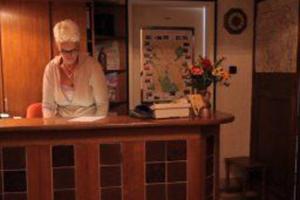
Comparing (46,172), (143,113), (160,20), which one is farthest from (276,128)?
(46,172)

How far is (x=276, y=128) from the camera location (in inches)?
143

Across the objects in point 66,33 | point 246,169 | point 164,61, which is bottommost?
point 246,169

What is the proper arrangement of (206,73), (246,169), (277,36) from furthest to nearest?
(246,169) < (277,36) < (206,73)

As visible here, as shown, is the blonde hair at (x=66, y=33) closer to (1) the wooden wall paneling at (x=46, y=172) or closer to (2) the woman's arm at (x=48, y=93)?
(2) the woman's arm at (x=48, y=93)

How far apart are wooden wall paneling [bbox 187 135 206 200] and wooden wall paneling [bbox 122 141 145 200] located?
0.32 meters

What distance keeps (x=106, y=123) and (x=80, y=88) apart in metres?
0.59

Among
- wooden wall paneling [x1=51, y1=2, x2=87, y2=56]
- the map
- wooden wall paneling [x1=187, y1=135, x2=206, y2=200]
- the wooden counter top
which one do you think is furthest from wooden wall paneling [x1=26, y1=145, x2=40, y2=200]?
the map

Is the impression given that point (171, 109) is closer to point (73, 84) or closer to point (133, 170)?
point (133, 170)

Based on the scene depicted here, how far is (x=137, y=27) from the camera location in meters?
3.95

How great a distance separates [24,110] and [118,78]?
3.44 ft

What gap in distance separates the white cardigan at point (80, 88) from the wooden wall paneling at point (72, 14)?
74 cm

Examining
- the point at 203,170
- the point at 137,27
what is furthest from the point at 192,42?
the point at 203,170

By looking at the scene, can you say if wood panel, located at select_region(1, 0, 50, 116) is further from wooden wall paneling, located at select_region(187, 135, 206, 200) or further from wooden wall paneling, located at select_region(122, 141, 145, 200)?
wooden wall paneling, located at select_region(187, 135, 206, 200)

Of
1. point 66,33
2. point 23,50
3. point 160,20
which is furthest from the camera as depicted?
point 160,20
